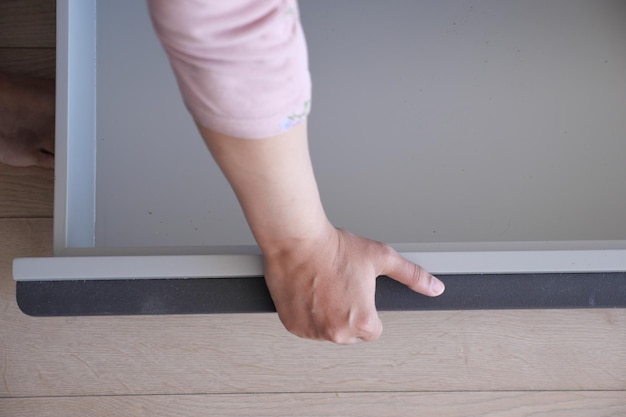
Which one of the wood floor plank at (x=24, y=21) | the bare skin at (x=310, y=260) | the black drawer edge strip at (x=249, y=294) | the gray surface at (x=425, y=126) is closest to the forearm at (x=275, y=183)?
the bare skin at (x=310, y=260)

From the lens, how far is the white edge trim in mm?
547

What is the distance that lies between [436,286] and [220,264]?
177 mm

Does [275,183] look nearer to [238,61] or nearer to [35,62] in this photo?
[238,61]

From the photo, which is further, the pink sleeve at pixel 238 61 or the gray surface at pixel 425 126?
the gray surface at pixel 425 126

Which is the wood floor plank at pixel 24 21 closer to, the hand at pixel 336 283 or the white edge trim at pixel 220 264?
the white edge trim at pixel 220 264

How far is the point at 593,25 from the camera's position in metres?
0.75

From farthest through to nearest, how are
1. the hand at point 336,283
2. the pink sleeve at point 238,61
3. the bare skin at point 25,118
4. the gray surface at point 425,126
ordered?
the bare skin at point 25,118, the gray surface at point 425,126, the hand at point 336,283, the pink sleeve at point 238,61

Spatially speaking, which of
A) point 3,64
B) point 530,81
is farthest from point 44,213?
point 530,81

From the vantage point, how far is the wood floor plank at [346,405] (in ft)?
2.88

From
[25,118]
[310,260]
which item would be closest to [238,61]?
[310,260]

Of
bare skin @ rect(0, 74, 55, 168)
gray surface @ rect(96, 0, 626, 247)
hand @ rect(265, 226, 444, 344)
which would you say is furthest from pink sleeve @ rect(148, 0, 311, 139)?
bare skin @ rect(0, 74, 55, 168)

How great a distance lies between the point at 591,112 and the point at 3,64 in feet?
2.35

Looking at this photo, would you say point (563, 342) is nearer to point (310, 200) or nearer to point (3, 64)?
point (310, 200)

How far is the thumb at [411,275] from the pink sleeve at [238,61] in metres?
0.22
